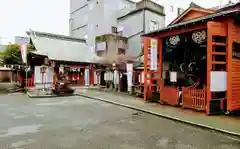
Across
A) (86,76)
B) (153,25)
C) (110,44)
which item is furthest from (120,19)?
(86,76)

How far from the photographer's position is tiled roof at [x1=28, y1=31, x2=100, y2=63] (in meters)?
24.3

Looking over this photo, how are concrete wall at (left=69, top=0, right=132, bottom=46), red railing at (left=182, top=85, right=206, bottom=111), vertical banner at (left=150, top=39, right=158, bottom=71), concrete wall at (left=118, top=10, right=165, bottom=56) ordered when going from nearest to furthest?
red railing at (left=182, top=85, right=206, bottom=111), vertical banner at (left=150, top=39, right=158, bottom=71), concrete wall at (left=118, top=10, right=165, bottom=56), concrete wall at (left=69, top=0, right=132, bottom=46)

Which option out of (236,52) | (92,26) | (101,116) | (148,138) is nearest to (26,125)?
(101,116)

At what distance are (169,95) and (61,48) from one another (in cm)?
1959

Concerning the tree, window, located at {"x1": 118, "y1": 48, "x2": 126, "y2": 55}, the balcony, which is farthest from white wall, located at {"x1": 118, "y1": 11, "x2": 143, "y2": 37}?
the tree

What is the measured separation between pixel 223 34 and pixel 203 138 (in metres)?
5.01

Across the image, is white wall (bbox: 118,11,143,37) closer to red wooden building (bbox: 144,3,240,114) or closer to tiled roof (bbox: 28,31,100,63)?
tiled roof (bbox: 28,31,100,63)

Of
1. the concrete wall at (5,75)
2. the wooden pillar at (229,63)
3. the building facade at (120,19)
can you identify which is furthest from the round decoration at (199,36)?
the concrete wall at (5,75)

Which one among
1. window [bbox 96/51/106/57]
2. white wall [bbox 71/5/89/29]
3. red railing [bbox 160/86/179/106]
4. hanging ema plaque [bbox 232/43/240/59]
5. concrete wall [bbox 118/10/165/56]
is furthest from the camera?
white wall [bbox 71/5/89/29]

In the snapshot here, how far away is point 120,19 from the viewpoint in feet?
96.7

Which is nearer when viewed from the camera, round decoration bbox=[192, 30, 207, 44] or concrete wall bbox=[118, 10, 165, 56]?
round decoration bbox=[192, 30, 207, 44]

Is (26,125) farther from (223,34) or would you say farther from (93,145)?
(223,34)

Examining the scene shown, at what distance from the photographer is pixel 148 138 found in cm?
578

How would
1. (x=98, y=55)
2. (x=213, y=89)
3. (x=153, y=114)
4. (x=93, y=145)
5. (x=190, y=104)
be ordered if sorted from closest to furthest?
(x=93, y=145) → (x=213, y=89) → (x=153, y=114) → (x=190, y=104) → (x=98, y=55)
